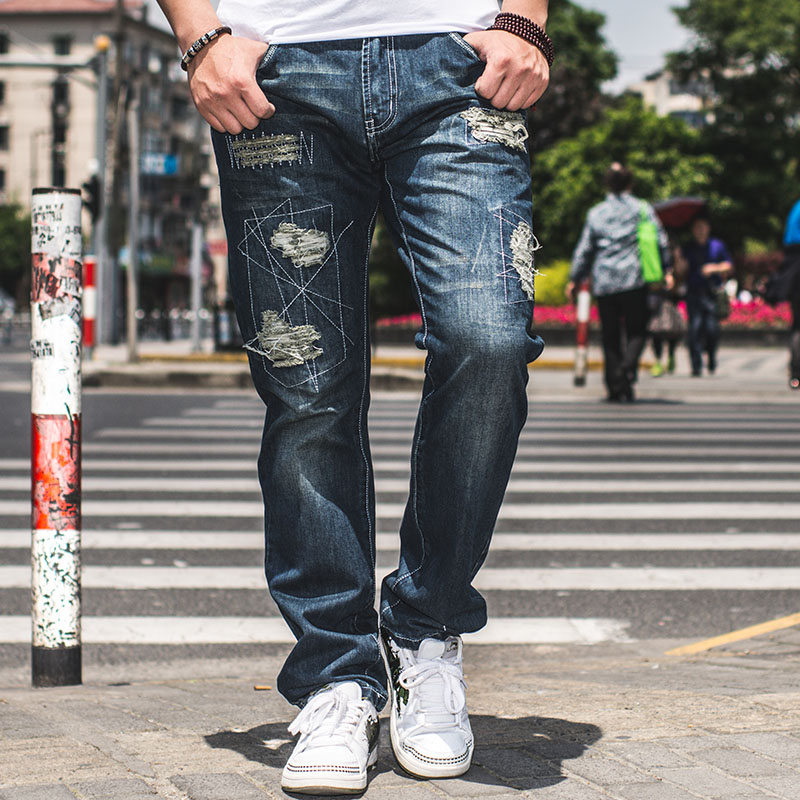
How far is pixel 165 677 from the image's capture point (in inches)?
161

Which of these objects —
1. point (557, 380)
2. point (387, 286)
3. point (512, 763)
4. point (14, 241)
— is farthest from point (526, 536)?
point (14, 241)

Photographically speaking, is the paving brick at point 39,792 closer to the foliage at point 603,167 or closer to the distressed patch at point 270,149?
the distressed patch at point 270,149

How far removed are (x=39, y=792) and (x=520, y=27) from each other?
150 cm

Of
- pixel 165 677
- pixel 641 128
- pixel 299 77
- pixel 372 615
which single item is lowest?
pixel 165 677

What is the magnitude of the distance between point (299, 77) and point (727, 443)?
7.65 metres

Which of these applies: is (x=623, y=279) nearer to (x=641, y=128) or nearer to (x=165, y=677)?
(x=165, y=677)

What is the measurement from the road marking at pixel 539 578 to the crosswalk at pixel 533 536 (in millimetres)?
11

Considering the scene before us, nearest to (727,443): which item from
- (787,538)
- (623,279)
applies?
(623,279)

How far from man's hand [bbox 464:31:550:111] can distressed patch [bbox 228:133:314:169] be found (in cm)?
32

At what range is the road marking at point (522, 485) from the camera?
7539mm

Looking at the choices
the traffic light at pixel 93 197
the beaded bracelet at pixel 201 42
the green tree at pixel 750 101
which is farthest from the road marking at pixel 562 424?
the green tree at pixel 750 101

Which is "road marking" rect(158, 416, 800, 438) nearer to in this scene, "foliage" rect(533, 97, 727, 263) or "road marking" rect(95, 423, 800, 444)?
"road marking" rect(95, 423, 800, 444)

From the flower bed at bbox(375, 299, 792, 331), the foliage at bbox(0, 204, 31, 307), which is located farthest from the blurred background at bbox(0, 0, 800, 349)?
the foliage at bbox(0, 204, 31, 307)

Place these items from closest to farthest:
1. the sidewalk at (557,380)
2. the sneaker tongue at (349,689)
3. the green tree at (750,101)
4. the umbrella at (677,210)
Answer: the sneaker tongue at (349,689) → the sidewalk at (557,380) → the umbrella at (677,210) → the green tree at (750,101)
